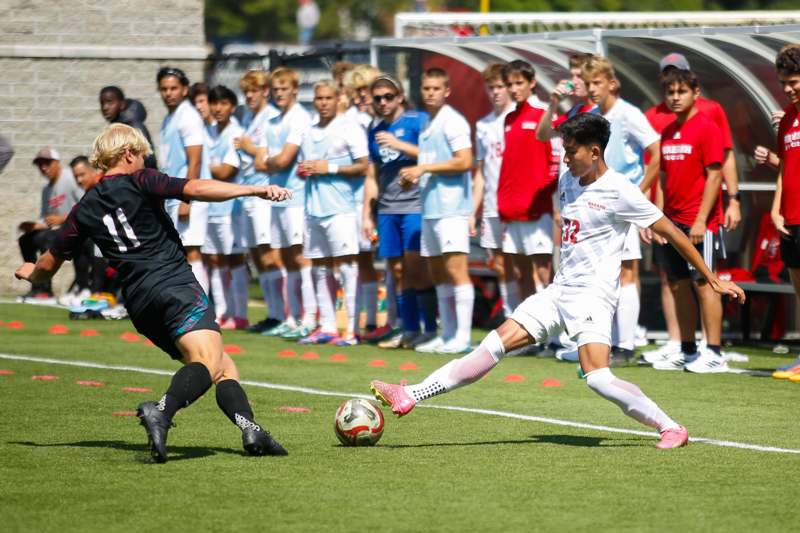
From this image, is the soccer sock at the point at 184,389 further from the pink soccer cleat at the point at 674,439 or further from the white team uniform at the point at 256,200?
the white team uniform at the point at 256,200

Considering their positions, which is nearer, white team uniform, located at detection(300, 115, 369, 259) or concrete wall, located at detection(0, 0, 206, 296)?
white team uniform, located at detection(300, 115, 369, 259)

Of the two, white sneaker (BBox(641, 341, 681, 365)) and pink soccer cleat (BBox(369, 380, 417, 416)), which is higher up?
pink soccer cleat (BBox(369, 380, 417, 416))

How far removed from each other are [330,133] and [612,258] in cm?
616

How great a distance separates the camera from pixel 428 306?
14422 mm

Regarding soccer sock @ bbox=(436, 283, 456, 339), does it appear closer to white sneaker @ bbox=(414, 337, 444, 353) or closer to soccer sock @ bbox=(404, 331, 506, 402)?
white sneaker @ bbox=(414, 337, 444, 353)

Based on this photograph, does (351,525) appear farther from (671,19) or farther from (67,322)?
(671,19)

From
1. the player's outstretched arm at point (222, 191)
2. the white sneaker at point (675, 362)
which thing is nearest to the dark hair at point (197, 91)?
the white sneaker at point (675, 362)

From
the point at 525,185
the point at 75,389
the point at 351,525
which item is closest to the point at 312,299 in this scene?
the point at 525,185

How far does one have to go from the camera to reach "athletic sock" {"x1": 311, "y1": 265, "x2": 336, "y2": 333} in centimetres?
1466

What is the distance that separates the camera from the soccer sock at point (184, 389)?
7.86m

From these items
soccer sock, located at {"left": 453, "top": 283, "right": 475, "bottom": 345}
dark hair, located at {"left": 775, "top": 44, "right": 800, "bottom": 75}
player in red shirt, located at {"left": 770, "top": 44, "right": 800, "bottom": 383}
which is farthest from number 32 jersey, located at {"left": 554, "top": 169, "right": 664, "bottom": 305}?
soccer sock, located at {"left": 453, "top": 283, "right": 475, "bottom": 345}

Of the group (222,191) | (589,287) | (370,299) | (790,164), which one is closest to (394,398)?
(589,287)

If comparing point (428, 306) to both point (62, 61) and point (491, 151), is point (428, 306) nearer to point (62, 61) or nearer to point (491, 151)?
point (491, 151)

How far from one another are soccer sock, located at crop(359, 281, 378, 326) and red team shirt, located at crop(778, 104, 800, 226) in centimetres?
462
